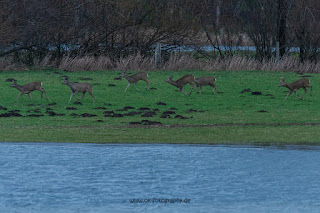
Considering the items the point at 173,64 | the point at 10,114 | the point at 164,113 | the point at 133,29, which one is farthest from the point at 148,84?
the point at 133,29

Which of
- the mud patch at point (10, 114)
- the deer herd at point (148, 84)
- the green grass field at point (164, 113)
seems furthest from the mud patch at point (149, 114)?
the mud patch at point (10, 114)

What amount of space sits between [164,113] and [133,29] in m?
18.0

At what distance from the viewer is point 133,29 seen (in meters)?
40.5

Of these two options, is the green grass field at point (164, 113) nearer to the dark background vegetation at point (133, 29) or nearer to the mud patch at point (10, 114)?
the mud patch at point (10, 114)

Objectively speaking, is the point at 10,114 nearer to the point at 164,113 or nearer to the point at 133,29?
the point at 164,113

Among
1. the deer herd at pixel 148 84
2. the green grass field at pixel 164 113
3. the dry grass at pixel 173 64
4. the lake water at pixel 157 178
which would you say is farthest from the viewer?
the dry grass at pixel 173 64

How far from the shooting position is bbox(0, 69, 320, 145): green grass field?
61.6 ft

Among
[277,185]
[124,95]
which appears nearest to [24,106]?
[124,95]

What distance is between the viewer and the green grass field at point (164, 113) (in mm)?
18766

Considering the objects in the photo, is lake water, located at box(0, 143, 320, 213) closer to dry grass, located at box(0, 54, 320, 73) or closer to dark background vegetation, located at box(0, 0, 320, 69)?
dry grass, located at box(0, 54, 320, 73)

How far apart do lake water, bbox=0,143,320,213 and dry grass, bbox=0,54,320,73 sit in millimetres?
18750

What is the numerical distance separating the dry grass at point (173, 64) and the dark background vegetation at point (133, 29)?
38 cm

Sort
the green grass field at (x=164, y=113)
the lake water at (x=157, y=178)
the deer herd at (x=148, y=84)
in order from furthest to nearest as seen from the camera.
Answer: the deer herd at (x=148, y=84), the green grass field at (x=164, y=113), the lake water at (x=157, y=178)

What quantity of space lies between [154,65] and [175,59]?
1.33 m
